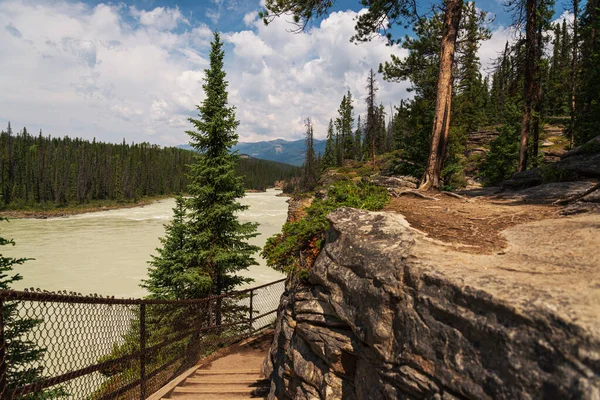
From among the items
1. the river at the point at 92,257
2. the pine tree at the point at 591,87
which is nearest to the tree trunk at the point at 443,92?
the pine tree at the point at 591,87

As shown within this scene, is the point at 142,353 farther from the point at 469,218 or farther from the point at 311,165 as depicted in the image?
the point at 311,165

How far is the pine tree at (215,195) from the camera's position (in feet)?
40.4

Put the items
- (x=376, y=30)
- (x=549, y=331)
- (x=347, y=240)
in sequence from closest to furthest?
(x=549, y=331)
(x=347, y=240)
(x=376, y=30)

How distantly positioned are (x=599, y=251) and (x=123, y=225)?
50763 millimetres

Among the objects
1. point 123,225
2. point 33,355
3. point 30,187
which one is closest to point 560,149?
point 33,355

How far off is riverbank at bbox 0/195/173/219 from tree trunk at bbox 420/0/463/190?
217ft

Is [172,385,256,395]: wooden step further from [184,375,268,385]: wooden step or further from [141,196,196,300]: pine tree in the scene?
[141,196,196,300]: pine tree

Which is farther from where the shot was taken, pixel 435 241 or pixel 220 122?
pixel 220 122

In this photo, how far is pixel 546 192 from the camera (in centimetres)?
607

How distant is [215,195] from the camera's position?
1287cm

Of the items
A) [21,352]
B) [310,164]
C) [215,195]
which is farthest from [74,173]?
[21,352]

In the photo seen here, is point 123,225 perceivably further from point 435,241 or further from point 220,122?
point 435,241

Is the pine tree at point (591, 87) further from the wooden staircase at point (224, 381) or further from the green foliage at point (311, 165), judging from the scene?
the green foliage at point (311, 165)

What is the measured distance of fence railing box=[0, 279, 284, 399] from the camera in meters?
2.96
